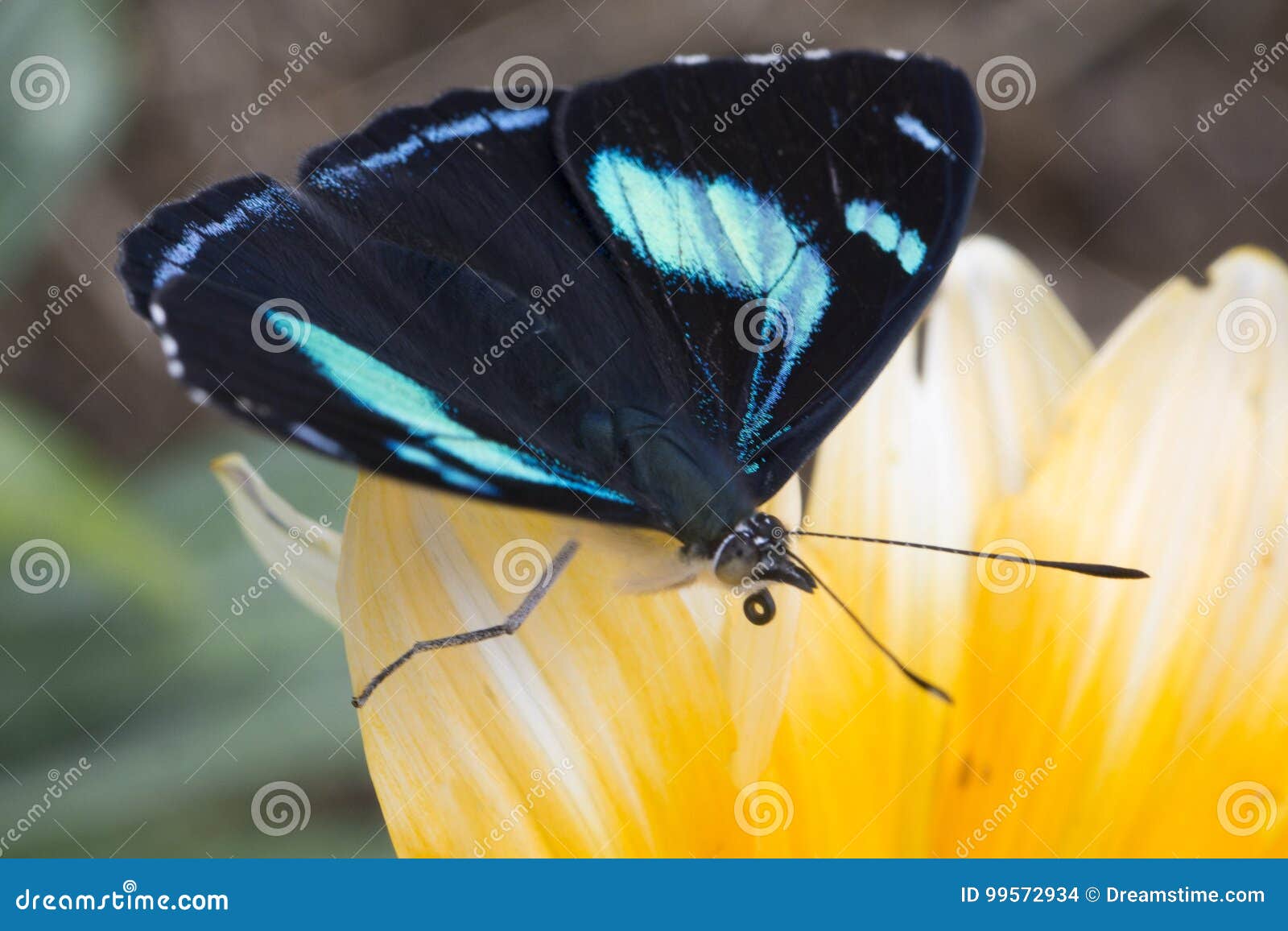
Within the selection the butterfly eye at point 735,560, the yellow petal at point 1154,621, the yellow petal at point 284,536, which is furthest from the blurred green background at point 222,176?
the yellow petal at point 1154,621

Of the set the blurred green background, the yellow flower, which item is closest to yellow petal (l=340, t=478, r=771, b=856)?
the yellow flower

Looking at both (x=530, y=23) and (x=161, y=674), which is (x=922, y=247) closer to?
(x=161, y=674)

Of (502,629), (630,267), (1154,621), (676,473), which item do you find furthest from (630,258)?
(1154,621)

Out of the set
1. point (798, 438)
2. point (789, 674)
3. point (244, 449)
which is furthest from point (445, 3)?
point (789, 674)

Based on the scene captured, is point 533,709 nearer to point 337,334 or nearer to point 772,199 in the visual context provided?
point 337,334

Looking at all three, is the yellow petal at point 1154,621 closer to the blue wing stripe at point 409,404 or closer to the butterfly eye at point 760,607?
the butterfly eye at point 760,607

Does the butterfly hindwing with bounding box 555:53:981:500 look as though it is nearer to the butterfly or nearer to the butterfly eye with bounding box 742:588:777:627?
the butterfly

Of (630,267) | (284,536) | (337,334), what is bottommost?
(284,536)
